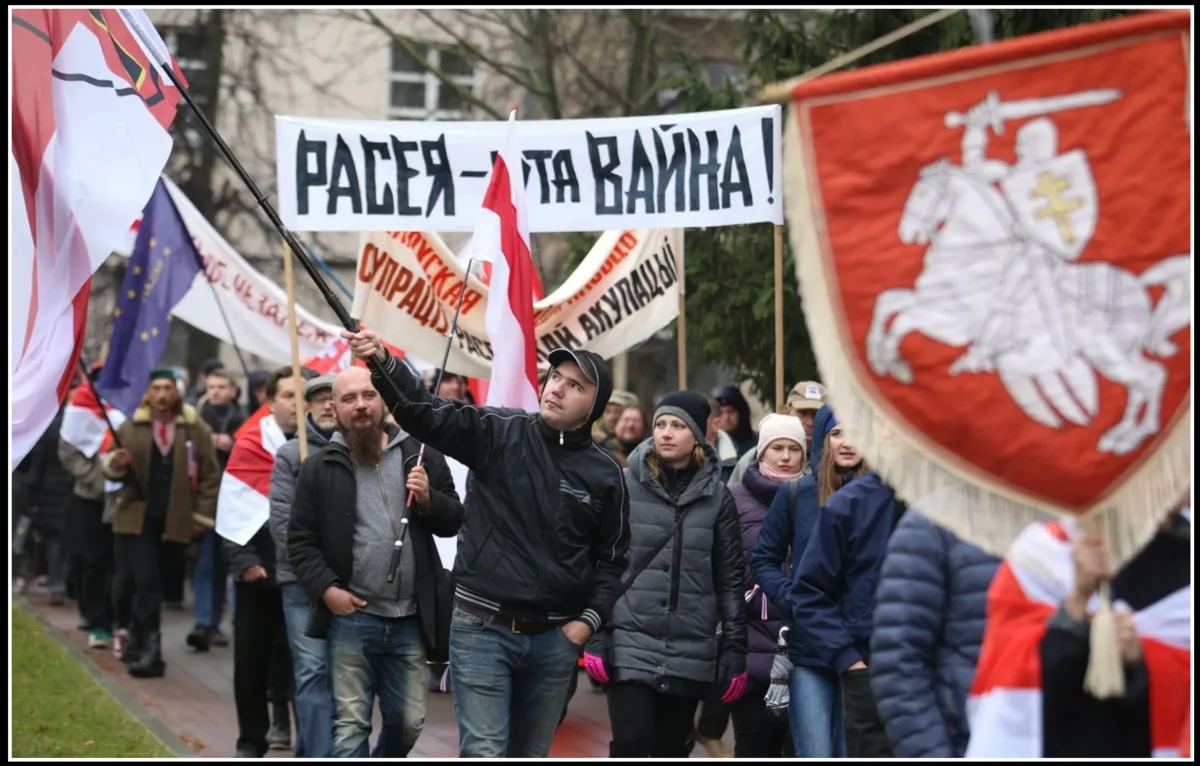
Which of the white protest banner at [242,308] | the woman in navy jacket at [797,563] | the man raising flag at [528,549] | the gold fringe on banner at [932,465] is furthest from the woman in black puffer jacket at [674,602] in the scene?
the white protest banner at [242,308]

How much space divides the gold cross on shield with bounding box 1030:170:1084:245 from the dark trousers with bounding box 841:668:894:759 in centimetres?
298

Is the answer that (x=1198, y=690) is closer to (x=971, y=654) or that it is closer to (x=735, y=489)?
(x=971, y=654)

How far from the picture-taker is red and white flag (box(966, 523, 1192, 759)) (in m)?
4.01

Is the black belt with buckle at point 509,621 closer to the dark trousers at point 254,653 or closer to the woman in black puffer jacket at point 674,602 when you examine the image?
the woman in black puffer jacket at point 674,602

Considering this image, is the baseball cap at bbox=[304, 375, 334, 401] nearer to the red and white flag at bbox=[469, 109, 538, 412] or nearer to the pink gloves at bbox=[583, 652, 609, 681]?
the red and white flag at bbox=[469, 109, 538, 412]

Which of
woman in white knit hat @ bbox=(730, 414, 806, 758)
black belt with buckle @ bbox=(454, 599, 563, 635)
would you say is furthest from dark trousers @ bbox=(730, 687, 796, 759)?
black belt with buckle @ bbox=(454, 599, 563, 635)

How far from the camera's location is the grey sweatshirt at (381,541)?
285 inches

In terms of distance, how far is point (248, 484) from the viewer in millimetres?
9367

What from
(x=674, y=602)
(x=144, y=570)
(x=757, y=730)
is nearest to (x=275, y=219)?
(x=674, y=602)

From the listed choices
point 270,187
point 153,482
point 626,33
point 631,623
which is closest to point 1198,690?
point 631,623

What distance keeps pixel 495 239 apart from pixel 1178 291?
466 centimetres

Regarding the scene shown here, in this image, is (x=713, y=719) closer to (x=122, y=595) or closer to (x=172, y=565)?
(x=122, y=595)

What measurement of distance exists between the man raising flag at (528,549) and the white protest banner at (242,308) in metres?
5.64

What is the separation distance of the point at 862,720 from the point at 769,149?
11.2 ft
